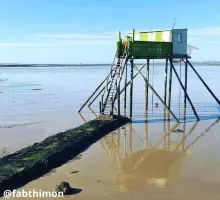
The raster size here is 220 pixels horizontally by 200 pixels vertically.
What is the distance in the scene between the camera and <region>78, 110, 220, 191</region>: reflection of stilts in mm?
12898

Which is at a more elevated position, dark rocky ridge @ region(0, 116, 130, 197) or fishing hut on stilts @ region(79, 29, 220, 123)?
fishing hut on stilts @ region(79, 29, 220, 123)

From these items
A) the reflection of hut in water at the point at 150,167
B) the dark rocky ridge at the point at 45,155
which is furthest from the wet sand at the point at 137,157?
the dark rocky ridge at the point at 45,155

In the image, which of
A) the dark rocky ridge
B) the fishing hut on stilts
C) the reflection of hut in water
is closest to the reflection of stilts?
the reflection of hut in water

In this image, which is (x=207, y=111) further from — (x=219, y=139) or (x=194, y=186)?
(x=194, y=186)

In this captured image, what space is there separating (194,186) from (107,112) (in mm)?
→ 12269

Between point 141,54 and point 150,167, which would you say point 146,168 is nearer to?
point 150,167

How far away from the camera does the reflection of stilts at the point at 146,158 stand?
12898 millimetres

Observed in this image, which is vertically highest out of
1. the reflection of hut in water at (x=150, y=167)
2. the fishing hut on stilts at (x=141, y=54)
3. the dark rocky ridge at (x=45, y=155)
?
the fishing hut on stilts at (x=141, y=54)

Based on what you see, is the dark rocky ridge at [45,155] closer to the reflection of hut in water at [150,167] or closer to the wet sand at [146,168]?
the wet sand at [146,168]

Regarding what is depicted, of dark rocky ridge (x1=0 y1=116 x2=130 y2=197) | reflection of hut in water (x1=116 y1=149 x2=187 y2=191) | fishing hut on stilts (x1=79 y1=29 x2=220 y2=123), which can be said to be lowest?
reflection of hut in water (x1=116 y1=149 x2=187 y2=191)

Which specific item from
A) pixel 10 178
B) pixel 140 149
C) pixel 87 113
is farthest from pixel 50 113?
pixel 10 178

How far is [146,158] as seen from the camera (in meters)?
15.4

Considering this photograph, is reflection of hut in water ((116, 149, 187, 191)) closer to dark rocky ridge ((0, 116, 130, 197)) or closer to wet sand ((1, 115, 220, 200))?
wet sand ((1, 115, 220, 200))

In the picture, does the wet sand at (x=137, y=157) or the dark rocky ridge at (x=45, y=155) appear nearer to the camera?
the wet sand at (x=137, y=157)
